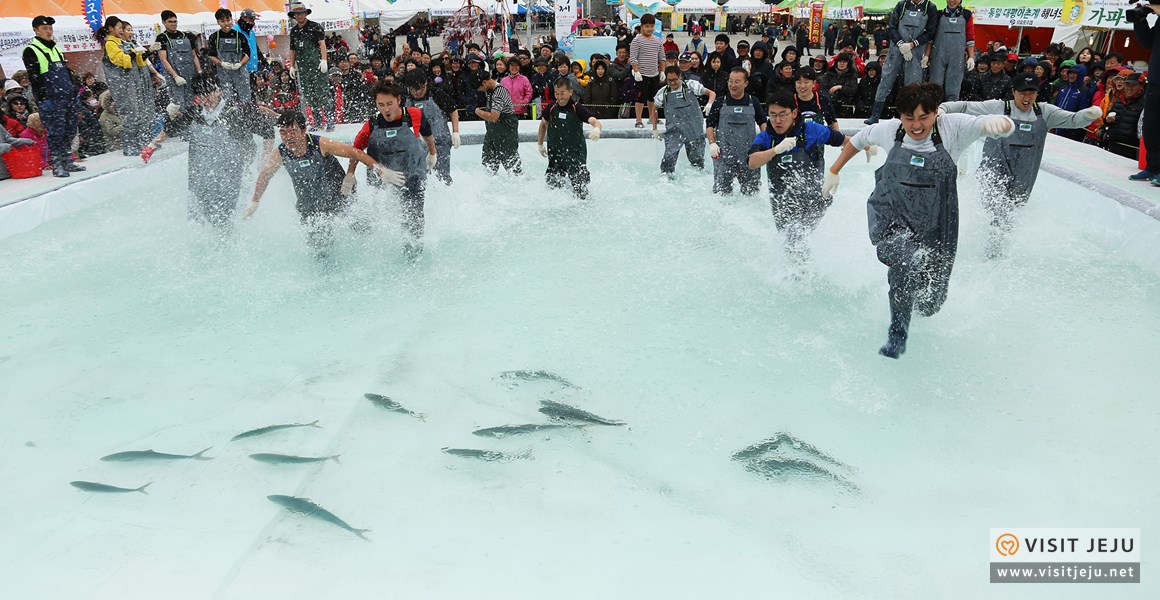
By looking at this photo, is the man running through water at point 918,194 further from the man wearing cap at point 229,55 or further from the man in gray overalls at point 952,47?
the man wearing cap at point 229,55

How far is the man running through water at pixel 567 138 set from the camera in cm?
845

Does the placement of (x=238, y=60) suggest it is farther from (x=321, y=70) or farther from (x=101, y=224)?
(x=101, y=224)

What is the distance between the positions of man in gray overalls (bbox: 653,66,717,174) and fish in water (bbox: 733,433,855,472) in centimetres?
590

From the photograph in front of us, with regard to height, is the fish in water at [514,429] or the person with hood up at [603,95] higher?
the person with hood up at [603,95]

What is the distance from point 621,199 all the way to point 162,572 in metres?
6.78

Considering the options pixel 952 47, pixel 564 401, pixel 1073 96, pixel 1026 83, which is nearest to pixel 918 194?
pixel 1026 83

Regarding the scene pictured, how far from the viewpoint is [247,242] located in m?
7.61

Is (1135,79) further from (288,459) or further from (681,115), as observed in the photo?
(288,459)

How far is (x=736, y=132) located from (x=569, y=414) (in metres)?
4.73

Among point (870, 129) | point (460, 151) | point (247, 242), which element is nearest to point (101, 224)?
point (247, 242)

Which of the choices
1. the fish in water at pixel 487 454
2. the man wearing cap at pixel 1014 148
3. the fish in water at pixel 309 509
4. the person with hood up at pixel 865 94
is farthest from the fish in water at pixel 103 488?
the person with hood up at pixel 865 94

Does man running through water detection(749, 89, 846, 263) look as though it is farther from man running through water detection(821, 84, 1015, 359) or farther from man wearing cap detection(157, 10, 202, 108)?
man wearing cap detection(157, 10, 202, 108)

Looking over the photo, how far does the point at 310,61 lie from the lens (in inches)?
501

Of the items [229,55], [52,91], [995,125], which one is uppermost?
[229,55]
